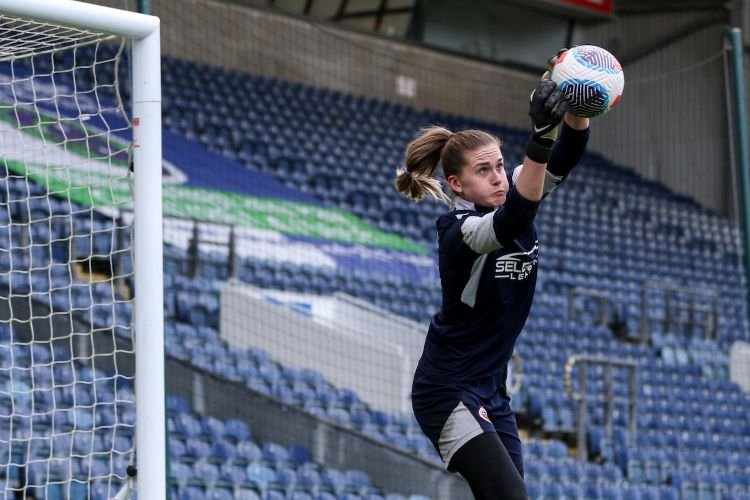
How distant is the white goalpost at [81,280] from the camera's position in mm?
4203

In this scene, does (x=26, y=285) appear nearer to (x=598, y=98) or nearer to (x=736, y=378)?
(x=598, y=98)

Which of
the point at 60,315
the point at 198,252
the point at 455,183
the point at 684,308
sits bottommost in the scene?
the point at 684,308

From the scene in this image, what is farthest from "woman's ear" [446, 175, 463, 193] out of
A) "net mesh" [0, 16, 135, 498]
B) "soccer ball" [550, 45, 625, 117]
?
"net mesh" [0, 16, 135, 498]

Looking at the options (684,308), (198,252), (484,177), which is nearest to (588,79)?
(484,177)

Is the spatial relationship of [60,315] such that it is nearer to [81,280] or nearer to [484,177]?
[81,280]

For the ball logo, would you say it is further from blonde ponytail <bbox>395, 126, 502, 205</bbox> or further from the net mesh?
the net mesh

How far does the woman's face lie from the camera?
388cm

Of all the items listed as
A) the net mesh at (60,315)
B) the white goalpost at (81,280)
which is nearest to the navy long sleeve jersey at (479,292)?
the white goalpost at (81,280)

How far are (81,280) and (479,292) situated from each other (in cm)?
741

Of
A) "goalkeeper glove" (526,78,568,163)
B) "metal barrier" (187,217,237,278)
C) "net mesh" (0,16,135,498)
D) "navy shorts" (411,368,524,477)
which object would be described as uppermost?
"goalkeeper glove" (526,78,568,163)

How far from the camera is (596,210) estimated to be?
18.6 m

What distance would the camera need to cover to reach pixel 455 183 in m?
3.97

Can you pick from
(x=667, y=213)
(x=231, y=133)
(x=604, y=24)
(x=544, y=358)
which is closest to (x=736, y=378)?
(x=544, y=358)

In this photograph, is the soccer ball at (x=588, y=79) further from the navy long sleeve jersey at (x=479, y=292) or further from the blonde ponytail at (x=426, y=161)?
the blonde ponytail at (x=426, y=161)
